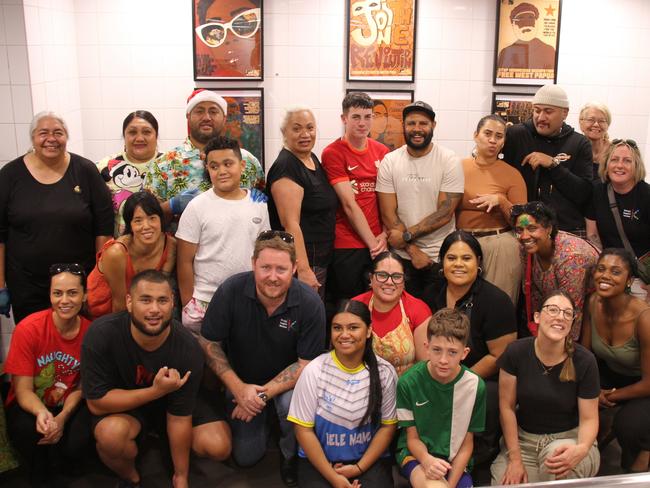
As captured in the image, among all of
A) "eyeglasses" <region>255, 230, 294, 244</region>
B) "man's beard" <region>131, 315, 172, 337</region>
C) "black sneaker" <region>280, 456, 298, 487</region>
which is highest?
"eyeglasses" <region>255, 230, 294, 244</region>

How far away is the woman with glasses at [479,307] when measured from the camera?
3.31m

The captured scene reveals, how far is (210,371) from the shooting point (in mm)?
3518

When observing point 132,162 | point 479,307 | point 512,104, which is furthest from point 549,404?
point 512,104

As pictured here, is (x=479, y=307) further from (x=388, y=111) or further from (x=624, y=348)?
(x=388, y=111)

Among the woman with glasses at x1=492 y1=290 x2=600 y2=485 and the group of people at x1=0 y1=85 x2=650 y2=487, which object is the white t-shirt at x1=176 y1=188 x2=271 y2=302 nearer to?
the group of people at x1=0 y1=85 x2=650 y2=487

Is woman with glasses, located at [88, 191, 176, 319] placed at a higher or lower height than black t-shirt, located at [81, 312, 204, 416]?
higher

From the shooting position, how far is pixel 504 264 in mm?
3576

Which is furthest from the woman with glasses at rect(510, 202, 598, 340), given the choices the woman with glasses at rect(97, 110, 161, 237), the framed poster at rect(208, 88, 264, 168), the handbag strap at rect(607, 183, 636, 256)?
the framed poster at rect(208, 88, 264, 168)

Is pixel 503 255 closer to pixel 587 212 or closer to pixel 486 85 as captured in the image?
pixel 587 212

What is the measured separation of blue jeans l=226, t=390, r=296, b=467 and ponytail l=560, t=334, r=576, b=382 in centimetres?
132

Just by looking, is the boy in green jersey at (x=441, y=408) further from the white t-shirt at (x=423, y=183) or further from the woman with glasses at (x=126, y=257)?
the woman with glasses at (x=126, y=257)

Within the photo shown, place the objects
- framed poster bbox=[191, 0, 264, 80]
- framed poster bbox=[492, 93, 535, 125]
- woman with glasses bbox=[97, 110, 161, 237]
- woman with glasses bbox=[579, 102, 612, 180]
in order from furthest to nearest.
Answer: framed poster bbox=[492, 93, 535, 125], framed poster bbox=[191, 0, 264, 80], woman with glasses bbox=[579, 102, 612, 180], woman with glasses bbox=[97, 110, 161, 237]

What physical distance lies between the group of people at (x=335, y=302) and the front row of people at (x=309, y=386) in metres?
0.01

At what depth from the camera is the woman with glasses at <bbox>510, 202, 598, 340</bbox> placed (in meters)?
3.39
